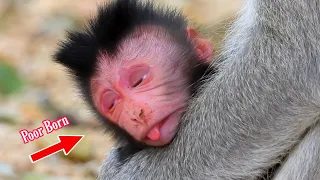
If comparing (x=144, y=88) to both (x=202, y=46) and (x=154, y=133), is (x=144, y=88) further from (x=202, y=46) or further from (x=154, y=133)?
(x=202, y=46)

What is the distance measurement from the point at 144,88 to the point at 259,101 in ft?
1.80

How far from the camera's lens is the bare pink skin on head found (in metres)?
3.59

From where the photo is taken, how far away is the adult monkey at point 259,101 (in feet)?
10.7

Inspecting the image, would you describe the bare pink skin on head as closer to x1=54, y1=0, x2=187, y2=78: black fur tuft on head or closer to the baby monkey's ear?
x1=54, y1=0, x2=187, y2=78: black fur tuft on head

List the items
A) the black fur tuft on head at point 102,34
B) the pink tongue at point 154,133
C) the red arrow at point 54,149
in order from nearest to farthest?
the pink tongue at point 154,133
the black fur tuft on head at point 102,34
the red arrow at point 54,149

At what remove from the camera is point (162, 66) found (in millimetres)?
3676

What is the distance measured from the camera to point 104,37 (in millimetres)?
3727

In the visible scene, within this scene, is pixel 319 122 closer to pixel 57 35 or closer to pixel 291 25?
pixel 291 25

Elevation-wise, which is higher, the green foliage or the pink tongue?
the pink tongue

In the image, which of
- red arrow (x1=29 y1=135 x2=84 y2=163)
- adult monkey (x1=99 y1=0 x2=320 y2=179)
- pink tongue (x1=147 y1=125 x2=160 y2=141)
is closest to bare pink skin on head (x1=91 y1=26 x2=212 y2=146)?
pink tongue (x1=147 y1=125 x2=160 y2=141)

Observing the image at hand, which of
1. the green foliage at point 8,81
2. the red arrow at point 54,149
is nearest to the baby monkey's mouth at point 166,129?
the red arrow at point 54,149

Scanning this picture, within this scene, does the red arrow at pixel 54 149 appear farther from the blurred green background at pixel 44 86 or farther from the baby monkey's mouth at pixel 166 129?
the baby monkey's mouth at pixel 166 129

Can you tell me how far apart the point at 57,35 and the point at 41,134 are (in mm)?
2792

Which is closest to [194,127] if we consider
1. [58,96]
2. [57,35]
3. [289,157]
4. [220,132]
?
[220,132]
